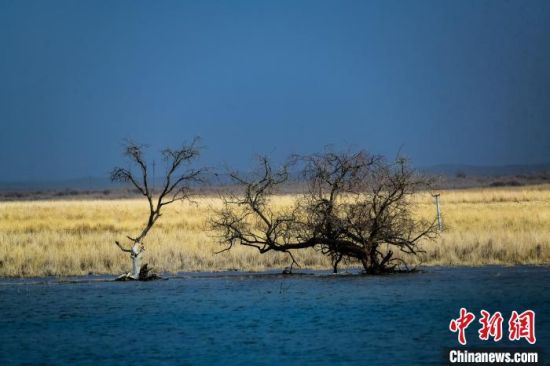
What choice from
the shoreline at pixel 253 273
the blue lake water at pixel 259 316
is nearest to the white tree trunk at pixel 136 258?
the blue lake water at pixel 259 316

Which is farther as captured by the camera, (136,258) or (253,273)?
(253,273)

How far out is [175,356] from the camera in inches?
593

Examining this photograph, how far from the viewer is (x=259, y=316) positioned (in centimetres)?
1905

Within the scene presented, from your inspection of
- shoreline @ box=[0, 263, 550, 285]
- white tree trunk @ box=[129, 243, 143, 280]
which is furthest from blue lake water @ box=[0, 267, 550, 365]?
white tree trunk @ box=[129, 243, 143, 280]

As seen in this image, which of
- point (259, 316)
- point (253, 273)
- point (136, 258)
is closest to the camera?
point (259, 316)

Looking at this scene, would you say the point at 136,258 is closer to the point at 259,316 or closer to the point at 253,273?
the point at 253,273

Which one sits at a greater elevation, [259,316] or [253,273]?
[253,273]

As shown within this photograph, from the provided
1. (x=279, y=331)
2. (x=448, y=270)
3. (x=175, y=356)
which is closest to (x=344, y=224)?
(x=448, y=270)

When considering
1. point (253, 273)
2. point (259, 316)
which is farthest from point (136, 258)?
point (259, 316)

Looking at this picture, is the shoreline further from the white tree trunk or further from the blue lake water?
the white tree trunk

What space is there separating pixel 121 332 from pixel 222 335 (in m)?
2.01

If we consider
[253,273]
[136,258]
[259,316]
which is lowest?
[259,316]

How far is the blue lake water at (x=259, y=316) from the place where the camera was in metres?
15.2

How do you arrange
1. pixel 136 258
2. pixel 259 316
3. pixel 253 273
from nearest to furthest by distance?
pixel 259 316 → pixel 136 258 → pixel 253 273
